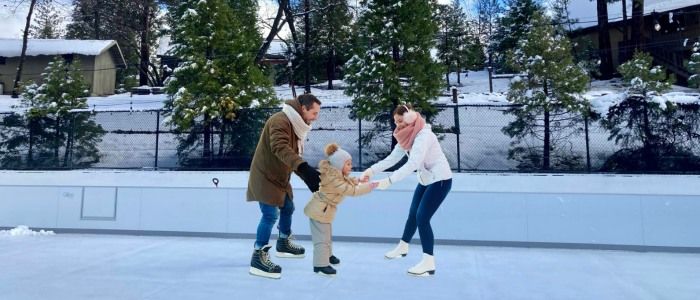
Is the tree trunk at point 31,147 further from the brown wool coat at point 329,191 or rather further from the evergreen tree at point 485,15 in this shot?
the evergreen tree at point 485,15

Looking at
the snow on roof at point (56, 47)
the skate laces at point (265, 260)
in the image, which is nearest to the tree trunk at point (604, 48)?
the skate laces at point (265, 260)

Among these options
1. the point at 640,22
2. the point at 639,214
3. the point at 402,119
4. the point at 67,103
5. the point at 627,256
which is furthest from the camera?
the point at 640,22

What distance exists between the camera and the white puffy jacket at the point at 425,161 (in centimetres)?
315

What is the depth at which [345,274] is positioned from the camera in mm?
3506

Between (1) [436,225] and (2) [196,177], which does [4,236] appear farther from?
(1) [436,225]

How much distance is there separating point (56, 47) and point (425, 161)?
2900cm

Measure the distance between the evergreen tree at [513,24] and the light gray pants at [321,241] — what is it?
19.0m

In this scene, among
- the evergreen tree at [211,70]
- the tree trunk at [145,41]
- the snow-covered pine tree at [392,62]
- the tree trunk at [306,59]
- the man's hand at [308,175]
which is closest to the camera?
the man's hand at [308,175]

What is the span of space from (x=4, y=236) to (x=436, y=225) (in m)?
5.18

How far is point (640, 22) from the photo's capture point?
20062mm

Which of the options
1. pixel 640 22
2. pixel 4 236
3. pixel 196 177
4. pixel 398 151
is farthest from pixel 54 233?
pixel 640 22

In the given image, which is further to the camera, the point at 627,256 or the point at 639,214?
the point at 639,214

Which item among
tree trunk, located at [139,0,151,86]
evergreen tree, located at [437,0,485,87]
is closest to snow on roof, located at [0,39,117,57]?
tree trunk, located at [139,0,151,86]

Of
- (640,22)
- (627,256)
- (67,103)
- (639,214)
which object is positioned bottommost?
(627,256)
